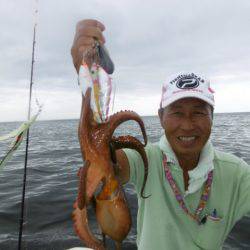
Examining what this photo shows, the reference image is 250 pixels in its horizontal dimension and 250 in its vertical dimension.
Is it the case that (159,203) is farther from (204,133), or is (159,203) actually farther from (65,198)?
(65,198)

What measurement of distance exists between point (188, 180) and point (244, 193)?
606 mm

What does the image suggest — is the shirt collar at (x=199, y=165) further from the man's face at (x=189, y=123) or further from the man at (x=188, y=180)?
the man's face at (x=189, y=123)

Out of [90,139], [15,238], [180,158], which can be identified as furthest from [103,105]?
[15,238]

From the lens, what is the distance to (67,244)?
7434mm

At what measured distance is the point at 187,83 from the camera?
3.39 m

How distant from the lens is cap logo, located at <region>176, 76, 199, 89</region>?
11.0ft

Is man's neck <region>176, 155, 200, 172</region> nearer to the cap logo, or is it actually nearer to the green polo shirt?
the green polo shirt

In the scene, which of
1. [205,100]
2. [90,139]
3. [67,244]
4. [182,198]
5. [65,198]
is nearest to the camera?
[90,139]

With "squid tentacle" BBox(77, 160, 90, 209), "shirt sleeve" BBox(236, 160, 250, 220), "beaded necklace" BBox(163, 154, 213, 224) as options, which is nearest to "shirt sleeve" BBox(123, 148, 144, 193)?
"beaded necklace" BBox(163, 154, 213, 224)

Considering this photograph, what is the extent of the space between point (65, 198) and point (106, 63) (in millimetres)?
9107

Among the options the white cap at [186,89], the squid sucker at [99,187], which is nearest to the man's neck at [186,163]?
the white cap at [186,89]

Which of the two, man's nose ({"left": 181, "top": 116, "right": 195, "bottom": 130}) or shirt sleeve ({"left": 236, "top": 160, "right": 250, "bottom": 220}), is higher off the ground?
man's nose ({"left": 181, "top": 116, "right": 195, "bottom": 130})

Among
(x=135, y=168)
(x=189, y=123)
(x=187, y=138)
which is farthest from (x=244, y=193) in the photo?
(x=135, y=168)

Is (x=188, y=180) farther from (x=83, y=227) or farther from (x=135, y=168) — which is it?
(x=83, y=227)
